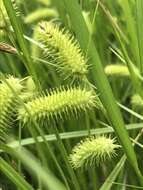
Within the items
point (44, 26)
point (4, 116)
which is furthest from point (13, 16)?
point (4, 116)

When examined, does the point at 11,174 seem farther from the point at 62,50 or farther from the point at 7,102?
the point at 62,50

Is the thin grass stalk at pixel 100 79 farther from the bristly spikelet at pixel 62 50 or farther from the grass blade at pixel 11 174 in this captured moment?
the grass blade at pixel 11 174

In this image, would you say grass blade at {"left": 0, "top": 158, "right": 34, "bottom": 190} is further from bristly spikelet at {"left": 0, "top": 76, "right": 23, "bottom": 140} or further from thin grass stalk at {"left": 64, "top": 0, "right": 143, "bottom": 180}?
thin grass stalk at {"left": 64, "top": 0, "right": 143, "bottom": 180}

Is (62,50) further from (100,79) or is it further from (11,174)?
(11,174)

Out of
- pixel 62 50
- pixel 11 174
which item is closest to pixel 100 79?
pixel 62 50

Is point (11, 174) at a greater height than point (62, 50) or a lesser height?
lesser

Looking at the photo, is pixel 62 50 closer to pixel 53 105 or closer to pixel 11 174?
pixel 53 105

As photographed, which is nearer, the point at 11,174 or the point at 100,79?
the point at 11,174

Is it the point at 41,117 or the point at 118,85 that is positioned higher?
the point at 41,117

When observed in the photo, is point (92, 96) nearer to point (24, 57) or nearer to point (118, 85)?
point (24, 57)

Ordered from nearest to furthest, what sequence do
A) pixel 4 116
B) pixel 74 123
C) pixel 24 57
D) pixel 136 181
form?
pixel 4 116 < pixel 24 57 < pixel 136 181 < pixel 74 123

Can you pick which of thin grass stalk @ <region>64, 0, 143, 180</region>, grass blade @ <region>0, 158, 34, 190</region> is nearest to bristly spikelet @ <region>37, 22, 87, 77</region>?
thin grass stalk @ <region>64, 0, 143, 180</region>
